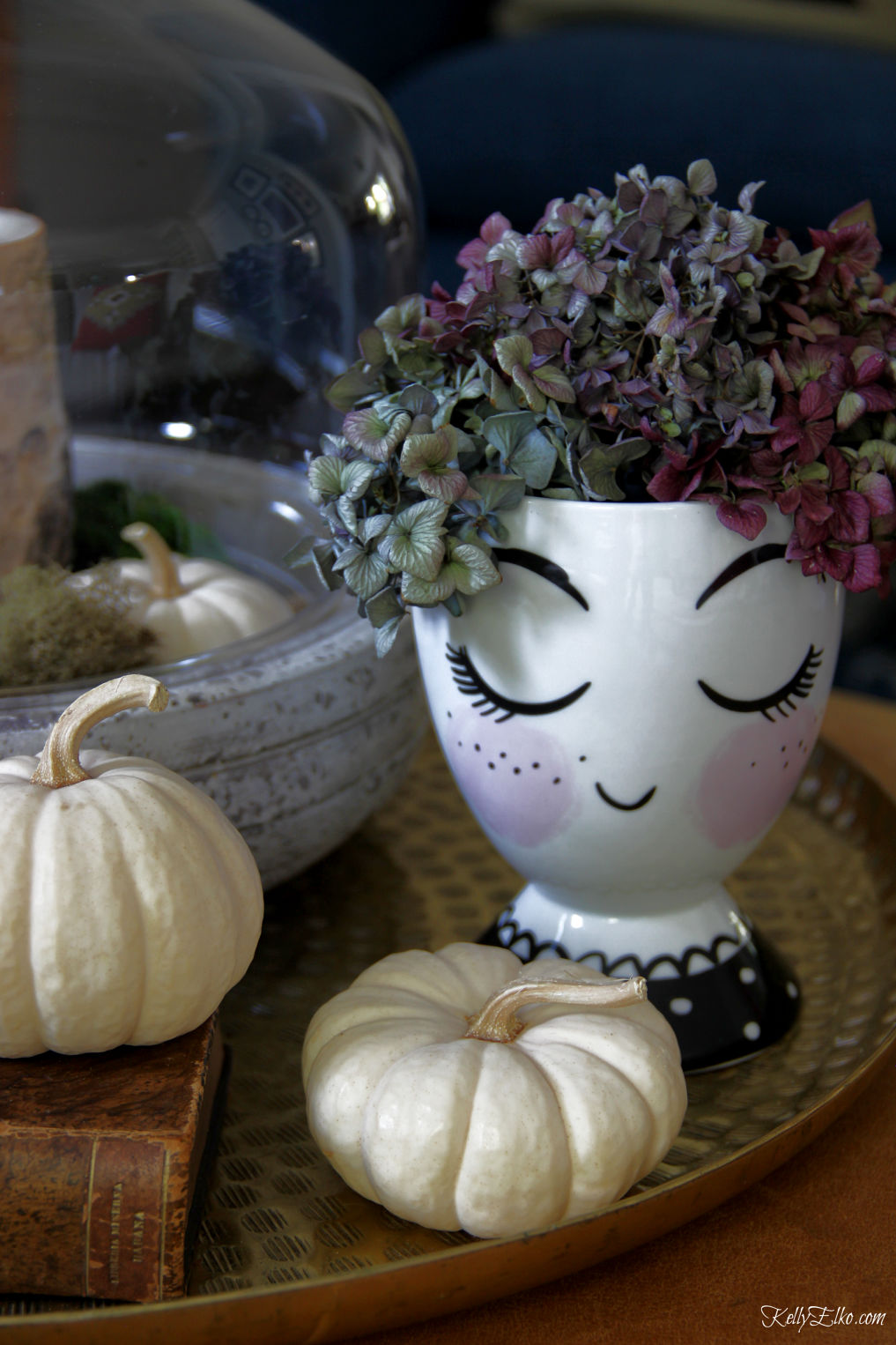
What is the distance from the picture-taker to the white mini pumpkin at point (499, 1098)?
417mm

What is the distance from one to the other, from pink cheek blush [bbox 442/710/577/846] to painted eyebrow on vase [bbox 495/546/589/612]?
6cm

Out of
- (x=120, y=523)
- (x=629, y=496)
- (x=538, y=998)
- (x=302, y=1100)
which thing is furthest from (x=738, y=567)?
(x=120, y=523)

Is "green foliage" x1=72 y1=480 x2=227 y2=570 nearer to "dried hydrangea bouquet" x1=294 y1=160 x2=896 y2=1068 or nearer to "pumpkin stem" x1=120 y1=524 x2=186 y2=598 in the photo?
"pumpkin stem" x1=120 y1=524 x2=186 y2=598

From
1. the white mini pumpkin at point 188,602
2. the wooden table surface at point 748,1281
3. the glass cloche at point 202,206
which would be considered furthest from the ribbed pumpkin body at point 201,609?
the wooden table surface at point 748,1281

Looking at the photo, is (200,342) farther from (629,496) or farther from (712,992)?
(712,992)

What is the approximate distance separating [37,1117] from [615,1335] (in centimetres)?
20

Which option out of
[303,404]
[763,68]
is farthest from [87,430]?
[763,68]

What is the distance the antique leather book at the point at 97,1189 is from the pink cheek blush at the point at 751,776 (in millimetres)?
238

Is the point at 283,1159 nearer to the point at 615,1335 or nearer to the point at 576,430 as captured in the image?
the point at 615,1335

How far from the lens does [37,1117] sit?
404 millimetres

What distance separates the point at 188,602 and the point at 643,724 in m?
0.28

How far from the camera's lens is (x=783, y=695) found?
52 cm

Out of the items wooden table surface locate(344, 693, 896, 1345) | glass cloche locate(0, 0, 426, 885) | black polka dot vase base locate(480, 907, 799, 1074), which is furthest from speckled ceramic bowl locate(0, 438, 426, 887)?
wooden table surface locate(344, 693, 896, 1345)

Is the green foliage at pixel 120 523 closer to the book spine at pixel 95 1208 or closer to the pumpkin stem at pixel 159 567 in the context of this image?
the pumpkin stem at pixel 159 567
